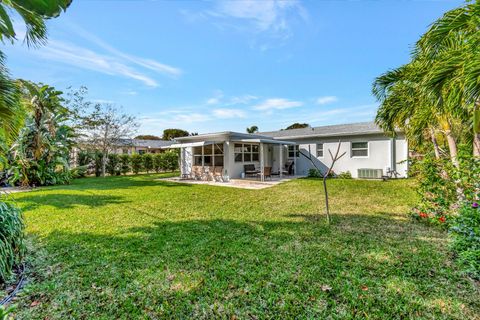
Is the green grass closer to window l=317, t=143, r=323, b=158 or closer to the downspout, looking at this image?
the downspout

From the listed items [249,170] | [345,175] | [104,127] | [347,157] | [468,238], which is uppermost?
[104,127]

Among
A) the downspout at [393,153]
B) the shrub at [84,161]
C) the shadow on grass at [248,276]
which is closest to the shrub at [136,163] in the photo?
the shrub at [84,161]

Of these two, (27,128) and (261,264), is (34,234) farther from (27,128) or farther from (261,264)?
(27,128)

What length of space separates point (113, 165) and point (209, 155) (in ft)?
33.2

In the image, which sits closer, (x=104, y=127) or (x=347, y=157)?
(x=347, y=157)

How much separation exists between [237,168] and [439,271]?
13.6 m

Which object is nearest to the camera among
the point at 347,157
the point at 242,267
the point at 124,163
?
the point at 242,267

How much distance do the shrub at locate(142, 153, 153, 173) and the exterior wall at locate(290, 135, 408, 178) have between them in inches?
590

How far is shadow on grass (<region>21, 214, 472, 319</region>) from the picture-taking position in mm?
2734

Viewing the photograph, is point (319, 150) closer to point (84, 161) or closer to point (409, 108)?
point (409, 108)

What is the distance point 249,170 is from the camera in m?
17.5

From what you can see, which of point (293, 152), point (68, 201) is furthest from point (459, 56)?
point (293, 152)

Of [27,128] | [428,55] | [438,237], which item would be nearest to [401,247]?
[438,237]

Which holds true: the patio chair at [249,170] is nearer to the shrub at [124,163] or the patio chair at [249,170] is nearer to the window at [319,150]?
the window at [319,150]
